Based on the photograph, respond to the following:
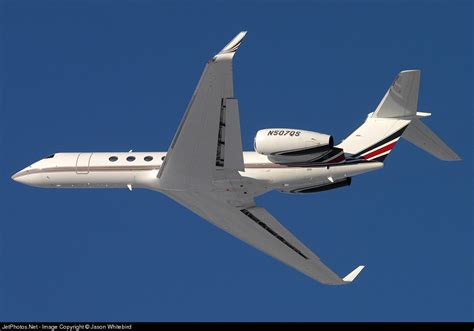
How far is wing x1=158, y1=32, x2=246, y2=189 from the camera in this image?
26094mm

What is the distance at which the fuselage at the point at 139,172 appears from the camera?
31750mm

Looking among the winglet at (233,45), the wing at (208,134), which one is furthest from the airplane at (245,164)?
the winglet at (233,45)

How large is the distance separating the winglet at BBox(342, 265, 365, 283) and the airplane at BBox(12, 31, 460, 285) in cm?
4

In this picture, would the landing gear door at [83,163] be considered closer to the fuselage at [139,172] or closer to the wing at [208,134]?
the fuselage at [139,172]

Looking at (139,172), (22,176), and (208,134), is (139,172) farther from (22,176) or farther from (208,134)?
(22,176)

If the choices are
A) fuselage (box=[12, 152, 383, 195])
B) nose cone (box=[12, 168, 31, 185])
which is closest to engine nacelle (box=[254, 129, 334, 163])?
fuselage (box=[12, 152, 383, 195])

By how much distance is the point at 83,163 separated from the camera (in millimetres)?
34500

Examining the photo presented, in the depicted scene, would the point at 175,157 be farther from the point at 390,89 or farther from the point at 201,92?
the point at 390,89

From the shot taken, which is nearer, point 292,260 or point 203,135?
point 203,135

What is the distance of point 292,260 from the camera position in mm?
36906

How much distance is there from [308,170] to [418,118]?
190 inches

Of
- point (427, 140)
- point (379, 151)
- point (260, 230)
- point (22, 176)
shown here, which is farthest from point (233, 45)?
point (22, 176)

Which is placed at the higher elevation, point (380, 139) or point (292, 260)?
point (380, 139)
